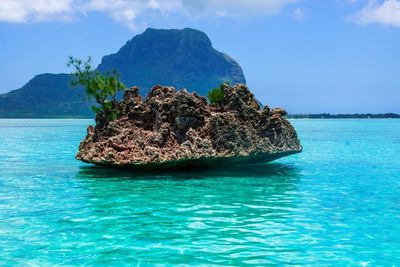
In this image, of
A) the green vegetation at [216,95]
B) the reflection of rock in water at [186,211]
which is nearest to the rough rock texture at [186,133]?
the green vegetation at [216,95]

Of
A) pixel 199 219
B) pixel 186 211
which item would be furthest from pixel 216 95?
pixel 199 219

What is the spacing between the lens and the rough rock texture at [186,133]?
24.0 meters

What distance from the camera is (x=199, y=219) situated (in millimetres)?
13977

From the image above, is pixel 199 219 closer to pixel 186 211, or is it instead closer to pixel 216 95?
pixel 186 211

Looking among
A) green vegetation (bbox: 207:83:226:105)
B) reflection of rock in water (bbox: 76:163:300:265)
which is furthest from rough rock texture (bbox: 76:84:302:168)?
reflection of rock in water (bbox: 76:163:300:265)

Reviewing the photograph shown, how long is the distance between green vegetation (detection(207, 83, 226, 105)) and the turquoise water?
19.1 ft

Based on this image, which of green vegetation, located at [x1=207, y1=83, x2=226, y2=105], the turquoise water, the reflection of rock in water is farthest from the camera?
green vegetation, located at [x1=207, y1=83, x2=226, y2=105]

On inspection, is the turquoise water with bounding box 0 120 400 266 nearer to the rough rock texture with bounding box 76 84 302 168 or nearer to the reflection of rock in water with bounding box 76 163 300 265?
the reflection of rock in water with bounding box 76 163 300 265

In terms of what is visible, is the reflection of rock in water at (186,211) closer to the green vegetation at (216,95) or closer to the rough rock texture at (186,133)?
the rough rock texture at (186,133)

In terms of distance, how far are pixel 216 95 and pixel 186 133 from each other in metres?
5.25

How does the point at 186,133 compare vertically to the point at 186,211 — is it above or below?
above

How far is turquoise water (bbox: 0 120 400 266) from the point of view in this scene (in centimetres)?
1066

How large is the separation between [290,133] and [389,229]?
15.4 m

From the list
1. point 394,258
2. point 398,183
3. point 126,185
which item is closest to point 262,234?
point 394,258
